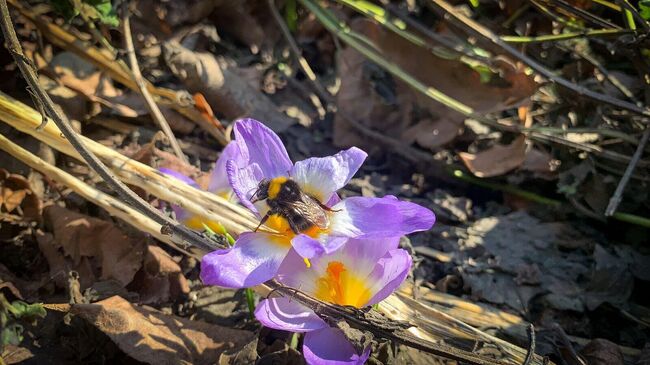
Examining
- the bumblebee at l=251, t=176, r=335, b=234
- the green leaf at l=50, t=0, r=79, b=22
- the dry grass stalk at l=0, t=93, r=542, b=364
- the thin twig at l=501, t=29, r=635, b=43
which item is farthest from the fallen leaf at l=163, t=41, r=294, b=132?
the bumblebee at l=251, t=176, r=335, b=234

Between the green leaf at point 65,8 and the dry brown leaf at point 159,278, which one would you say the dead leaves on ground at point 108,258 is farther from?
the green leaf at point 65,8

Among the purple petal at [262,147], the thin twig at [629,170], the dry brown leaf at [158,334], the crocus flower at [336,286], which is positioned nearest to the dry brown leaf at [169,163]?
the dry brown leaf at [158,334]

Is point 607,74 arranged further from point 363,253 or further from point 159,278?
point 159,278

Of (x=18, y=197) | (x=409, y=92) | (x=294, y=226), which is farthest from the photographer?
(x=409, y=92)

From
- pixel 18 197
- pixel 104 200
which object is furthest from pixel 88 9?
pixel 104 200

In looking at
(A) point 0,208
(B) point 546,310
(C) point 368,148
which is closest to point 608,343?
(B) point 546,310

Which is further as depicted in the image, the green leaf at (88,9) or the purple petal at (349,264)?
the green leaf at (88,9)
